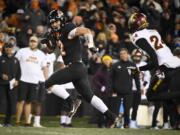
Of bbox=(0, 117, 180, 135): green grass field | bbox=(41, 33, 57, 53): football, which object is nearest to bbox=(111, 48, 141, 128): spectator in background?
bbox=(0, 117, 180, 135): green grass field

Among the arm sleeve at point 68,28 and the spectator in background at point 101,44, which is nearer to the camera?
the arm sleeve at point 68,28

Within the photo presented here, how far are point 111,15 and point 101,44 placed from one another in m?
2.52

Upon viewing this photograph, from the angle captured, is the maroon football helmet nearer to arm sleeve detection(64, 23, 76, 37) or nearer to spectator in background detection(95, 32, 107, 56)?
arm sleeve detection(64, 23, 76, 37)

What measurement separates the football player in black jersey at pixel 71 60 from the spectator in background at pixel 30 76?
2.88 metres

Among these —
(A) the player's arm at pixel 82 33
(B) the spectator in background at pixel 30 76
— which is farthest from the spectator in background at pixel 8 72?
(A) the player's arm at pixel 82 33

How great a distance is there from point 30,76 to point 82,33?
375cm

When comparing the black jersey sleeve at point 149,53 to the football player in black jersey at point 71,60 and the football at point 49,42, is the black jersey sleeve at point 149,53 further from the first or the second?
the football at point 49,42

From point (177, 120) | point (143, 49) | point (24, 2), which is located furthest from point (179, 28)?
point (143, 49)

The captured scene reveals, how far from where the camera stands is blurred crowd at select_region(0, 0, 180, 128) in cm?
1369

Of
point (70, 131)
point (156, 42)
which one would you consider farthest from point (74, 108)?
point (156, 42)

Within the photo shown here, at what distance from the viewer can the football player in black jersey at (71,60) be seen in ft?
29.3

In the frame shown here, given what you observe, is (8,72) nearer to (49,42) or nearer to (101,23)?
(49,42)

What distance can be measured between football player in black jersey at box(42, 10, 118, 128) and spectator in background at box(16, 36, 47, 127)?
9.46 feet

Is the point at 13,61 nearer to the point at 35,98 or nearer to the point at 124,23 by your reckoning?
the point at 35,98
